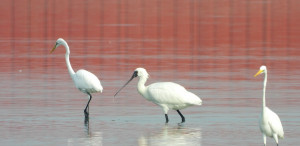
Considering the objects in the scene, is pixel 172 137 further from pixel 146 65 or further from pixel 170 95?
pixel 146 65

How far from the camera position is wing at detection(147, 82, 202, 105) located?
53.5ft

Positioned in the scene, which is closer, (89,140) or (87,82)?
(89,140)

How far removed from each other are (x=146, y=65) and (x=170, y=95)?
9.17 metres

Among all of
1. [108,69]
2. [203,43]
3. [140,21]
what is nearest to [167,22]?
[140,21]

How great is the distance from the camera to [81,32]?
36.0m

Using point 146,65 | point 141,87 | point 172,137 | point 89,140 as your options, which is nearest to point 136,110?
point 141,87

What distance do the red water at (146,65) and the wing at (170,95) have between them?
1.14 feet

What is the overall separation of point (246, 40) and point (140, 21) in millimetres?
8187

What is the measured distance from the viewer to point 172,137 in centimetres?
1451

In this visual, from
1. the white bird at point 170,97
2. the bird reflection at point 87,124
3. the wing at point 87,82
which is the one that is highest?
the wing at point 87,82

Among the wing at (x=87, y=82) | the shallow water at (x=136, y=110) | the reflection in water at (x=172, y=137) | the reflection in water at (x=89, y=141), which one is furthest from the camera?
the wing at (x=87, y=82)

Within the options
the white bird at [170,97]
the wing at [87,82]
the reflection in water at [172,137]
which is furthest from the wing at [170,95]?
the wing at [87,82]

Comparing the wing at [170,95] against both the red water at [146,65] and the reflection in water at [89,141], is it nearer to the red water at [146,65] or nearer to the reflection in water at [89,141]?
the red water at [146,65]

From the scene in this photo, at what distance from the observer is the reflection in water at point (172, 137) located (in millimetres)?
13906
